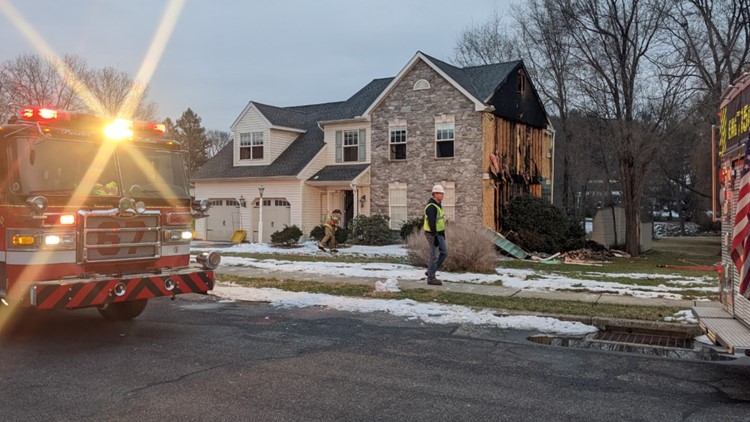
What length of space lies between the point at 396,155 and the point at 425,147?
57.4 inches

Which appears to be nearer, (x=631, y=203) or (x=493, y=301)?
(x=493, y=301)

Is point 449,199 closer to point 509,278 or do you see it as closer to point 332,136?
point 332,136

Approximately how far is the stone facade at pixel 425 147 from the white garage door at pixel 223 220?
7684mm

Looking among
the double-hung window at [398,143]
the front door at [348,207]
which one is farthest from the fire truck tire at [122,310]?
the front door at [348,207]

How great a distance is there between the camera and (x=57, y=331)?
7590 millimetres

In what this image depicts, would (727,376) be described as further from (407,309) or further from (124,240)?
(124,240)

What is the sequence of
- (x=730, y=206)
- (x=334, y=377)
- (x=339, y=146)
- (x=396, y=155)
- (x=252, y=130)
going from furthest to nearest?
(x=252, y=130)
(x=339, y=146)
(x=396, y=155)
(x=730, y=206)
(x=334, y=377)

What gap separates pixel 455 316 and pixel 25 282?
5547 mm

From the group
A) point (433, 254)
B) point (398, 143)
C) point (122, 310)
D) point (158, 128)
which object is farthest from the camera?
point (398, 143)

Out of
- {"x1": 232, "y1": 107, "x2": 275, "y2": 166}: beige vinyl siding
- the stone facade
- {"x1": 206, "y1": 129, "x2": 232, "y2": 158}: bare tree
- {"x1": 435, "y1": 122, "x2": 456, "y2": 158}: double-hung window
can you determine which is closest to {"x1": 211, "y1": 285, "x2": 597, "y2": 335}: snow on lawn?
the stone facade

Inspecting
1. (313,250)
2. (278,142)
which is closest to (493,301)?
(313,250)

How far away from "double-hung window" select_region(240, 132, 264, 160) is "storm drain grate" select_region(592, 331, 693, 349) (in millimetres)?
23664

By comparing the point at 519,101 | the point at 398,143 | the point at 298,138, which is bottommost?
the point at 398,143

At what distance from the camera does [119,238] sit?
6.97 metres
